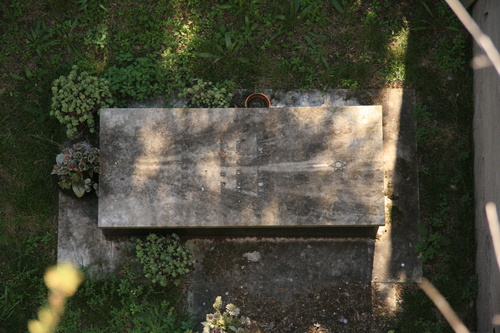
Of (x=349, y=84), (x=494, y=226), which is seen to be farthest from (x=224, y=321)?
(x=349, y=84)

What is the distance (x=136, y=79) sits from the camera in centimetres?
698

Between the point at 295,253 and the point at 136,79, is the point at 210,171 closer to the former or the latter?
the point at 295,253

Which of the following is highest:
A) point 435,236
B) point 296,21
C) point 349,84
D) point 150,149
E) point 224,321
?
point 296,21

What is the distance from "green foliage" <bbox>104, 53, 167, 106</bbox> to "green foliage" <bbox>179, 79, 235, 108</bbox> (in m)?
0.40

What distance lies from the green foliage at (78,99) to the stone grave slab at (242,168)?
1.07 feet

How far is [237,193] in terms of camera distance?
637cm

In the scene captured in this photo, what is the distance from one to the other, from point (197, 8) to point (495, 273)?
5077 millimetres

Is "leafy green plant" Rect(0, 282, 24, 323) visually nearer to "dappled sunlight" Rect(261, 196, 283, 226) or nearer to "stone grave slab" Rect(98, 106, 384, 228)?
"stone grave slab" Rect(98, 106, 384, 228)

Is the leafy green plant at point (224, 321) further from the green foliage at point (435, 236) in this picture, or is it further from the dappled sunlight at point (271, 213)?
the green foliage at point (435, 236)

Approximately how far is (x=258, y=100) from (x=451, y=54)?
2662mm

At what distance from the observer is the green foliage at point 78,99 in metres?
6.67

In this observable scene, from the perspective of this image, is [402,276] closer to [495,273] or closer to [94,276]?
[495,273]

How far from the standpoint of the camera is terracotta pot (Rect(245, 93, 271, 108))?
271 inches

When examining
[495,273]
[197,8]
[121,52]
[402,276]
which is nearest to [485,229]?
[495,273]
